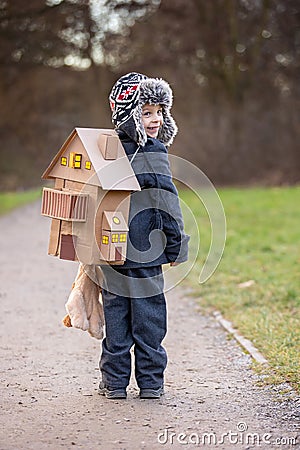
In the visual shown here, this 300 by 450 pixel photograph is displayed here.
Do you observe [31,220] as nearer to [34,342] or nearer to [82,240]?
[34,342]

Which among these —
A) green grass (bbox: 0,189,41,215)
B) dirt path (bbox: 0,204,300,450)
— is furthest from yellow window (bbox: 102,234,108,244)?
green grass (bbox: 0,189,41,215)

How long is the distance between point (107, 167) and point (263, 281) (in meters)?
4.92

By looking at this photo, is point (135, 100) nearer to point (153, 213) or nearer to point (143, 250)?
point (153, 213)

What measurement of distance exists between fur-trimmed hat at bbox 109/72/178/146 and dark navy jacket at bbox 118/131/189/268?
0.27ft

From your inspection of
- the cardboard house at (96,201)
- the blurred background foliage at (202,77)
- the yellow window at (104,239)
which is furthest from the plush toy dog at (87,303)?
the blurred background foliage at (202,77)

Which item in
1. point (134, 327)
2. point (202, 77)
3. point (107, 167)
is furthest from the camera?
point (202, 77)

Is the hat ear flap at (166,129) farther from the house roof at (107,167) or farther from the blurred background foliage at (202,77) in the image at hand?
the blurred background foliage at (202,77)

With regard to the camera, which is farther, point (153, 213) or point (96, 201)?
point (153, 213)

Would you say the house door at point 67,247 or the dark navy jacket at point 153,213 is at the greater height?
the dark navy jacket at point 153,213

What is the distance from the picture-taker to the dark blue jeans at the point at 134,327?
5344 mm

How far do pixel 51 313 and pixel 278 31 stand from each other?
753 inches

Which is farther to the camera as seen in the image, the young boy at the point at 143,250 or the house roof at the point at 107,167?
the young boy at the point at 143,250

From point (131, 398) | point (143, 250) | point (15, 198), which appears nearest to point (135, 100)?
point (143, 250)

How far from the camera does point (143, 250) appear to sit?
5.30 metres
